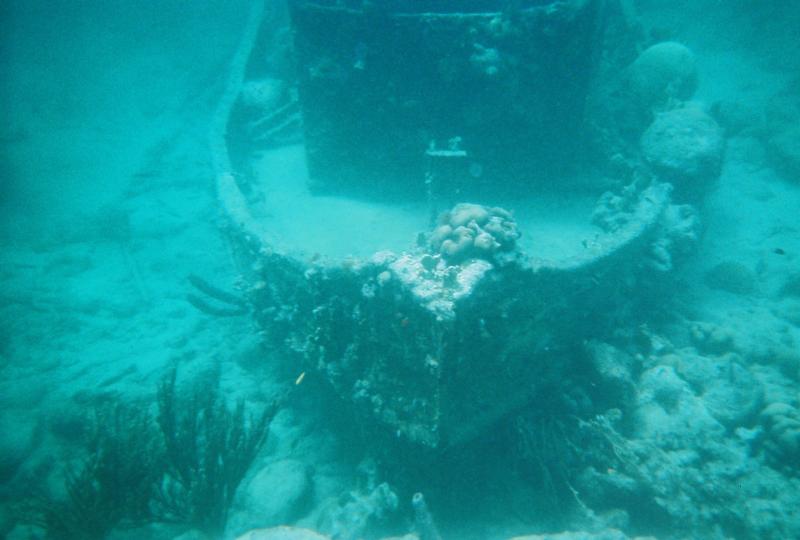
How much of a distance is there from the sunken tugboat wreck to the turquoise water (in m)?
0.04

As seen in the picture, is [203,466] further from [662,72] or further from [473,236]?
[662,72]

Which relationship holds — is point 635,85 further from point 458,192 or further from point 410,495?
point 410,495

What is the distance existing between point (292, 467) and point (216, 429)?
1195 millimetres

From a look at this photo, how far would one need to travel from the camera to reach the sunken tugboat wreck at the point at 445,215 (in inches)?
171

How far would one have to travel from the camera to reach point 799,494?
16.4ft

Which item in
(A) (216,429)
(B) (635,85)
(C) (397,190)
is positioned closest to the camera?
(A) (216,429)

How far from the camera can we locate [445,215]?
4.94 m

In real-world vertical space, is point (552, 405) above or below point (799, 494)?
above

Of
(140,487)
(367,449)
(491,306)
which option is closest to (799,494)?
(491,306)

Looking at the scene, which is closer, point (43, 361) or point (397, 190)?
point (397, 190)

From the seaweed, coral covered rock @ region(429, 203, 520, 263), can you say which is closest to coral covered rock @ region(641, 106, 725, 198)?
coral covered rock @ region(429, 203, 520, 263)

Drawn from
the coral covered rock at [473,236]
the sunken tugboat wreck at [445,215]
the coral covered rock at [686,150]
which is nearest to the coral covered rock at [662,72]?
the coral covered rock at [686,150]

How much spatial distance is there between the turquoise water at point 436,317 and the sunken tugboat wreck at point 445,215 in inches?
1.6

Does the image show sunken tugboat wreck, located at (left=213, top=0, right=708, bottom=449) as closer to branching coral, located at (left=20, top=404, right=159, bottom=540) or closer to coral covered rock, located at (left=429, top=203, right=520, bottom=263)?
coral covered rock, located at (left=429, top=203, right=520, bottom=263)
